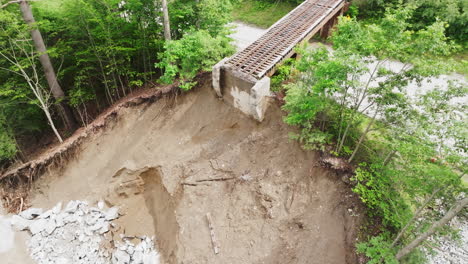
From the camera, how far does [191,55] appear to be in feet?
36.7

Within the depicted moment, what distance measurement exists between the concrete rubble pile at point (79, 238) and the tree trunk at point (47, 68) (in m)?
4.83

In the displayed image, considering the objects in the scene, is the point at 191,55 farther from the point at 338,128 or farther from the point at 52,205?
the point at 52,205

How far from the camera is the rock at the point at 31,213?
10.8m

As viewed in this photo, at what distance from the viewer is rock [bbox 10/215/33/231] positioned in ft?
34.3

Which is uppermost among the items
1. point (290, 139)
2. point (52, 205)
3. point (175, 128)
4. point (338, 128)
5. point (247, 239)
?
point (338, 128)

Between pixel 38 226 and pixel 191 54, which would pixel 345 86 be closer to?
pixel 191 54

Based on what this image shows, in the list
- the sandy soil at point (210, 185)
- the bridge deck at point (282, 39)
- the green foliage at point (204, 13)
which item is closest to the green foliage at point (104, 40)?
the green foliage at point (204, 13)

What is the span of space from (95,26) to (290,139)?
9.99m

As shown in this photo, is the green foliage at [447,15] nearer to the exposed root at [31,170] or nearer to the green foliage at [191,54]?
the green foliage at [191,54]

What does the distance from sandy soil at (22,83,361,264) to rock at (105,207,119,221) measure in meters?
0.31

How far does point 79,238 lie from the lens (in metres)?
10.2

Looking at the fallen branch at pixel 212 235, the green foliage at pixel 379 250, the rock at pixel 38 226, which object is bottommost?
the rock at pixel 38 226

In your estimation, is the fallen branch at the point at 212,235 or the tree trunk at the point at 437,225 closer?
the tree trunk at the point at 437,225

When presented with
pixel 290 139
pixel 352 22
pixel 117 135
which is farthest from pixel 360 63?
pixel 117 135
